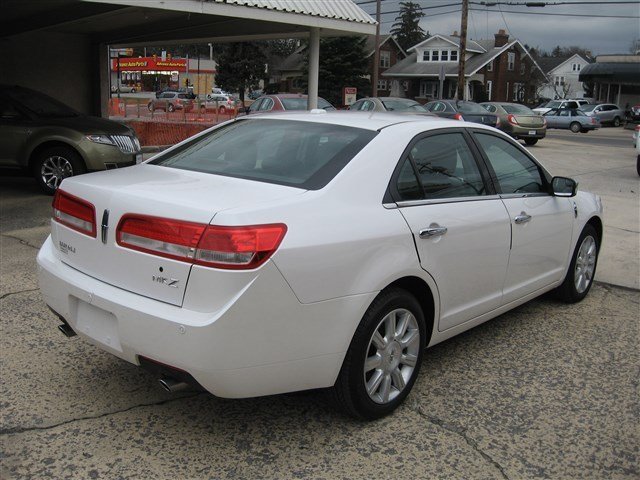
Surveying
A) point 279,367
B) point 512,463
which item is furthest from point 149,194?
point 512,463

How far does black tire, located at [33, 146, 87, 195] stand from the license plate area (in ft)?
22.5

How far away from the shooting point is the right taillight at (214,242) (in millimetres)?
2701

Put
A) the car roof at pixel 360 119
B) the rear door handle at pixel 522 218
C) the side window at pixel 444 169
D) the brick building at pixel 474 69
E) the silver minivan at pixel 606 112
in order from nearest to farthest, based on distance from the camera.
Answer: the side window at pixel 444 169, the car roof at pixel 360 119, the rear door handle at pixel 522 218, the silver minivan at pixel 606 112, the brick building at pixel 474 69

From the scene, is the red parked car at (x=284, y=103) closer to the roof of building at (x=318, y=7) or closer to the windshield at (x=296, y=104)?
the windshield at (x=296, y=104)

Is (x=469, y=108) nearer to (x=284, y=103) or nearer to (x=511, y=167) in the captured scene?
(x=284, y=103)

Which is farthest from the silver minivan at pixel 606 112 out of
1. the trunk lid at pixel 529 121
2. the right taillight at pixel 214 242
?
the right taillight at pixel 214 242

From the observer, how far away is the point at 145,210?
9.64 ft

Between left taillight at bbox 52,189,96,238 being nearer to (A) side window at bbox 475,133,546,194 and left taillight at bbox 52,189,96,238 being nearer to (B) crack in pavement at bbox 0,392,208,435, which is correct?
(B) crack in pavement at bbox 0,392,208,435

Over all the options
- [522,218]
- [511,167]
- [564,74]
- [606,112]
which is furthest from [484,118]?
[564,74]

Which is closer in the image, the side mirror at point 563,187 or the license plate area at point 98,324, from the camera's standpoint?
the license plate area at point 98,324

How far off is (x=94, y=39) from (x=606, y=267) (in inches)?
512

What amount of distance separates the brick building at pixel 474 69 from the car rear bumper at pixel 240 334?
192 feet

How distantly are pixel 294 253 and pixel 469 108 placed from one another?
21948mm

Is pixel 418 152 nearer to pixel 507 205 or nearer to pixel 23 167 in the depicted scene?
pixel 507 205
